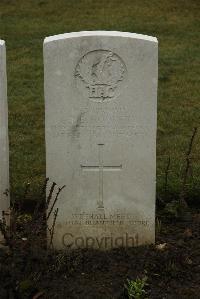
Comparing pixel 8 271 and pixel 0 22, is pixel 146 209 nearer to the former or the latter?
pixel 8 271

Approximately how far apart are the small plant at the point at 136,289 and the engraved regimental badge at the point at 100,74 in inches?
53.2

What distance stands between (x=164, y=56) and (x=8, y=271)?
7.73 m

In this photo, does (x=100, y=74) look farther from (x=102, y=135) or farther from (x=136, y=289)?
(x=136, y=289)

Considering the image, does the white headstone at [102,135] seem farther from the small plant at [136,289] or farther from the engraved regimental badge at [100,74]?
the small plant at [136,289]

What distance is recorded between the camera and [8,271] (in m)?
4.50

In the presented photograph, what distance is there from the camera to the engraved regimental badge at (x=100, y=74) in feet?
16.3

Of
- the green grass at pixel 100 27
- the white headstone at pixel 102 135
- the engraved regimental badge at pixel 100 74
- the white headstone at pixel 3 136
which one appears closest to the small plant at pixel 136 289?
the white headstone at pixel 102 135

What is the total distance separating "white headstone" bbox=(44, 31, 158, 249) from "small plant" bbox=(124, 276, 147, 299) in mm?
753

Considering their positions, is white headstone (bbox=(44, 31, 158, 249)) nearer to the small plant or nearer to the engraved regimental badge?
the engraved regimental badge

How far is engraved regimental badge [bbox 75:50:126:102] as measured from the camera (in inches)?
195

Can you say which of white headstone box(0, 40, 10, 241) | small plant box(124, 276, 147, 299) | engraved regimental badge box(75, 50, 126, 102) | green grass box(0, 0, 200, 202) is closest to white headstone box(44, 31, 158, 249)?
engraved regimental badge box(75, 50, 126, 102)

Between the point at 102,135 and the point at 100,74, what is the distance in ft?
1.50

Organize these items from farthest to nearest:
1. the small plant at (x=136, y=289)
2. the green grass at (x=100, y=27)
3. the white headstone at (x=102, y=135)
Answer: the green grass at (x=100, y=27)
the white headstone at (x=102, y=135)
the small plant at (x=136, y=289)

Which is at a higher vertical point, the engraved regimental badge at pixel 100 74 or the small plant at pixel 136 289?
the engraved regimental badge at pixel 100 74
